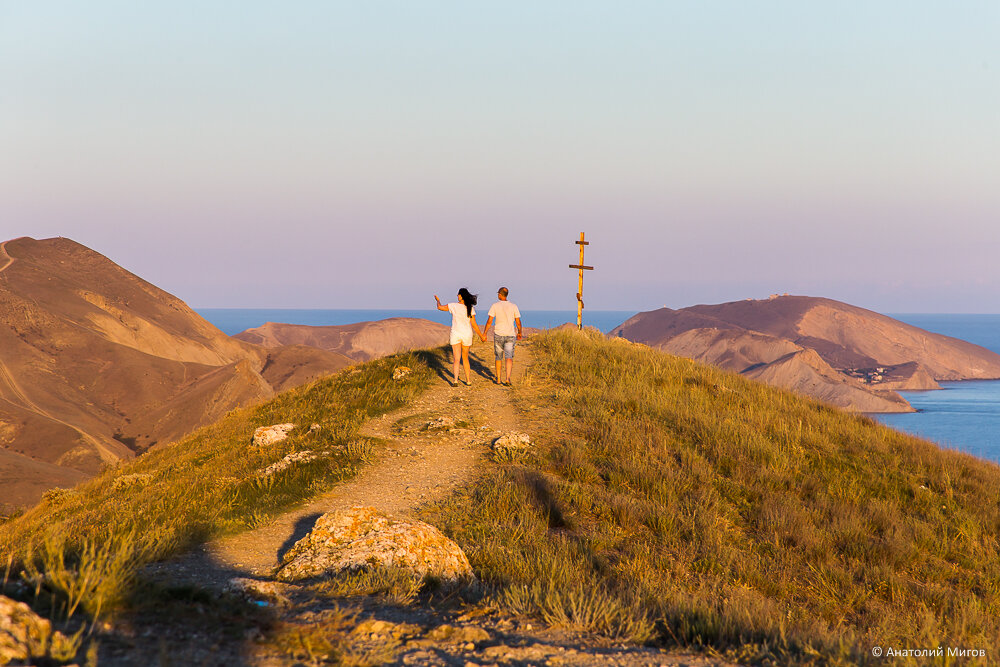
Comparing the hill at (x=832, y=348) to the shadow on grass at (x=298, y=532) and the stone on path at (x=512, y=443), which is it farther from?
the shadow on grass at (x=298, y=532)

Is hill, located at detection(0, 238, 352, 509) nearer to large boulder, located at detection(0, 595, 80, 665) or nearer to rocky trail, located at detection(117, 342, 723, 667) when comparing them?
rocky trail, located at detection(117, 342, 723, 667)

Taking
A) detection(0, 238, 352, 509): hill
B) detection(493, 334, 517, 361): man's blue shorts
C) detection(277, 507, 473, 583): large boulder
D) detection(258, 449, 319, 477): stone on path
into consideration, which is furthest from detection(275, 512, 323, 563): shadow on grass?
detection(0, 238, 352, 509): hill

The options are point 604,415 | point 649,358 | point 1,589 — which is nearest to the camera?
point 1,589

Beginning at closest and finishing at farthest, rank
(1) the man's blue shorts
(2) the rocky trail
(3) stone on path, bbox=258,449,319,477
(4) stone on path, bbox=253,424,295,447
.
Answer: (2) the rocky trail < (3) stone on path, bbox=258,449,319,477 < (4) stone on path, bbox=253,424,295,447 < (1) the man's blue shorts

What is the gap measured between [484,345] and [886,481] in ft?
45.0

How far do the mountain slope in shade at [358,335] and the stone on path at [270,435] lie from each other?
146667 mm

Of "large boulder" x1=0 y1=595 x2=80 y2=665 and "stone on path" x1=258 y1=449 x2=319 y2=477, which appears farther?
"stone on path" x1=258 y1=449 x2=319 y2=477

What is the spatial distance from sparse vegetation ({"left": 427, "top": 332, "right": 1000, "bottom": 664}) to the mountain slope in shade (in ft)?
486

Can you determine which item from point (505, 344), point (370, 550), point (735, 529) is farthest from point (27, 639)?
point (505, 344)

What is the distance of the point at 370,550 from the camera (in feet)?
18.6

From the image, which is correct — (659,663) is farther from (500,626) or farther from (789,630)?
(789,630)

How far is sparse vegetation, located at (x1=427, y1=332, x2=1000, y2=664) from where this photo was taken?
4.98 meters

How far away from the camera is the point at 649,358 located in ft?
63.9

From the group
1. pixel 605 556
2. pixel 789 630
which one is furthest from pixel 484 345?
pixel 789 630
